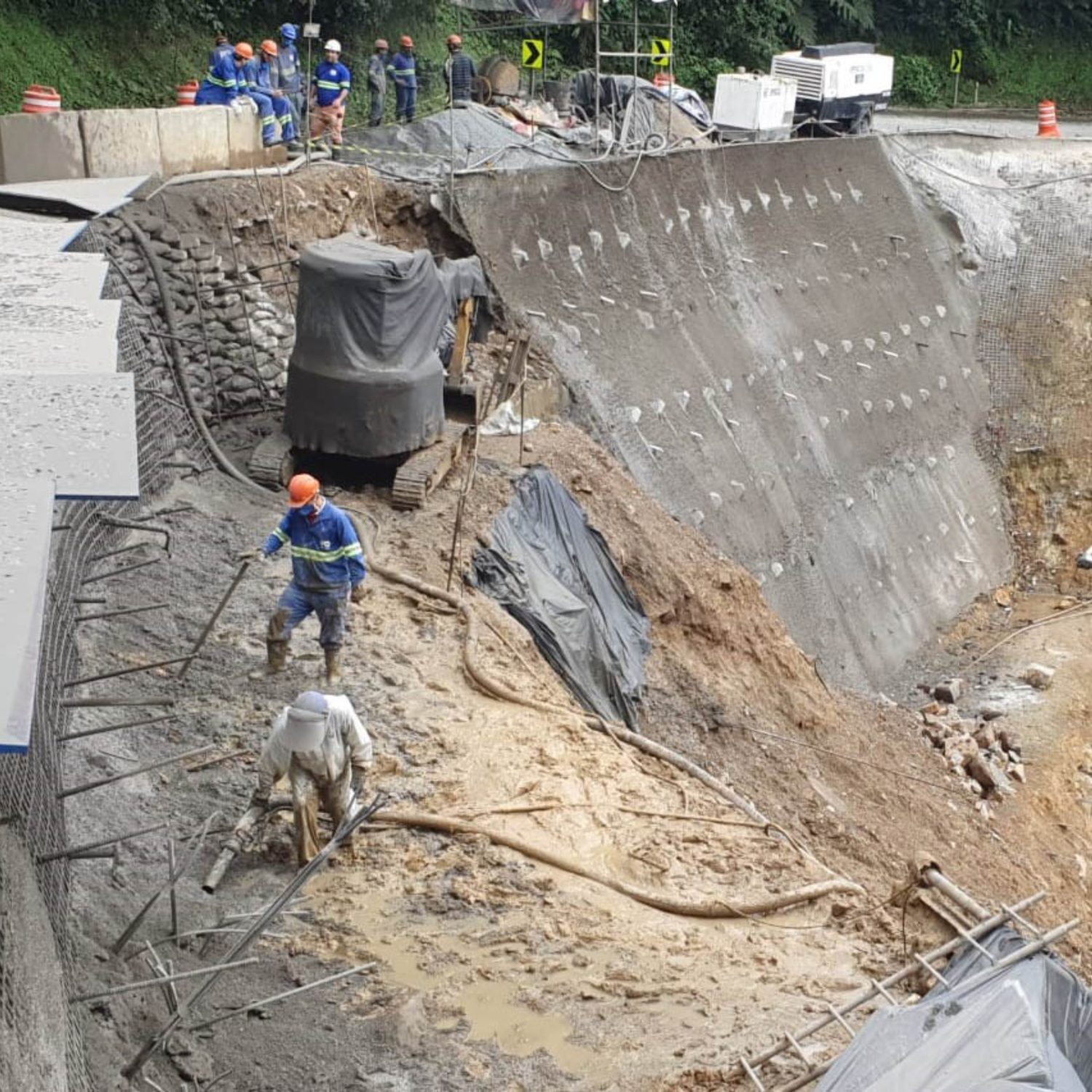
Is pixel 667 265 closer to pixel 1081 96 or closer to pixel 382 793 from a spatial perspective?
pixel 382 793

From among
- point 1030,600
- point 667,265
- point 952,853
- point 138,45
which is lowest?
point 1030,600

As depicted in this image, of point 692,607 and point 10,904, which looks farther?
point 692,607

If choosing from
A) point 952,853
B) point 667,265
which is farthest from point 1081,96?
point 952,853

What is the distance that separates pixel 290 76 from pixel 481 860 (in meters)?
14.6

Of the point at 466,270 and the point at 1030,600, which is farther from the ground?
the point at 466,270

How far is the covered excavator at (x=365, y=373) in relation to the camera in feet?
48.2

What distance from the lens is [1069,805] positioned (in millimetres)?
17109

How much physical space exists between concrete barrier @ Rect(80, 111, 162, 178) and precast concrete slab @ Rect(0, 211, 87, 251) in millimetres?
2916

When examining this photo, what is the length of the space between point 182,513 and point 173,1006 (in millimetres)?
7266

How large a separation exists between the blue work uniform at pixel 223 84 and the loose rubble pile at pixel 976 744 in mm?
11538

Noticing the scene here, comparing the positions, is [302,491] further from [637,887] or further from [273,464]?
[273,464]

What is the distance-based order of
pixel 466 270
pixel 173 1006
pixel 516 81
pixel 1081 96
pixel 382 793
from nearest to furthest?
pixel 173 1006 < pixel 382 793 < pixel 466 270 < pixel 516 81 < pixel 1081 96

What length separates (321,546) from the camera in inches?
433

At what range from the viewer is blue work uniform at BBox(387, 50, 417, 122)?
2297cm
